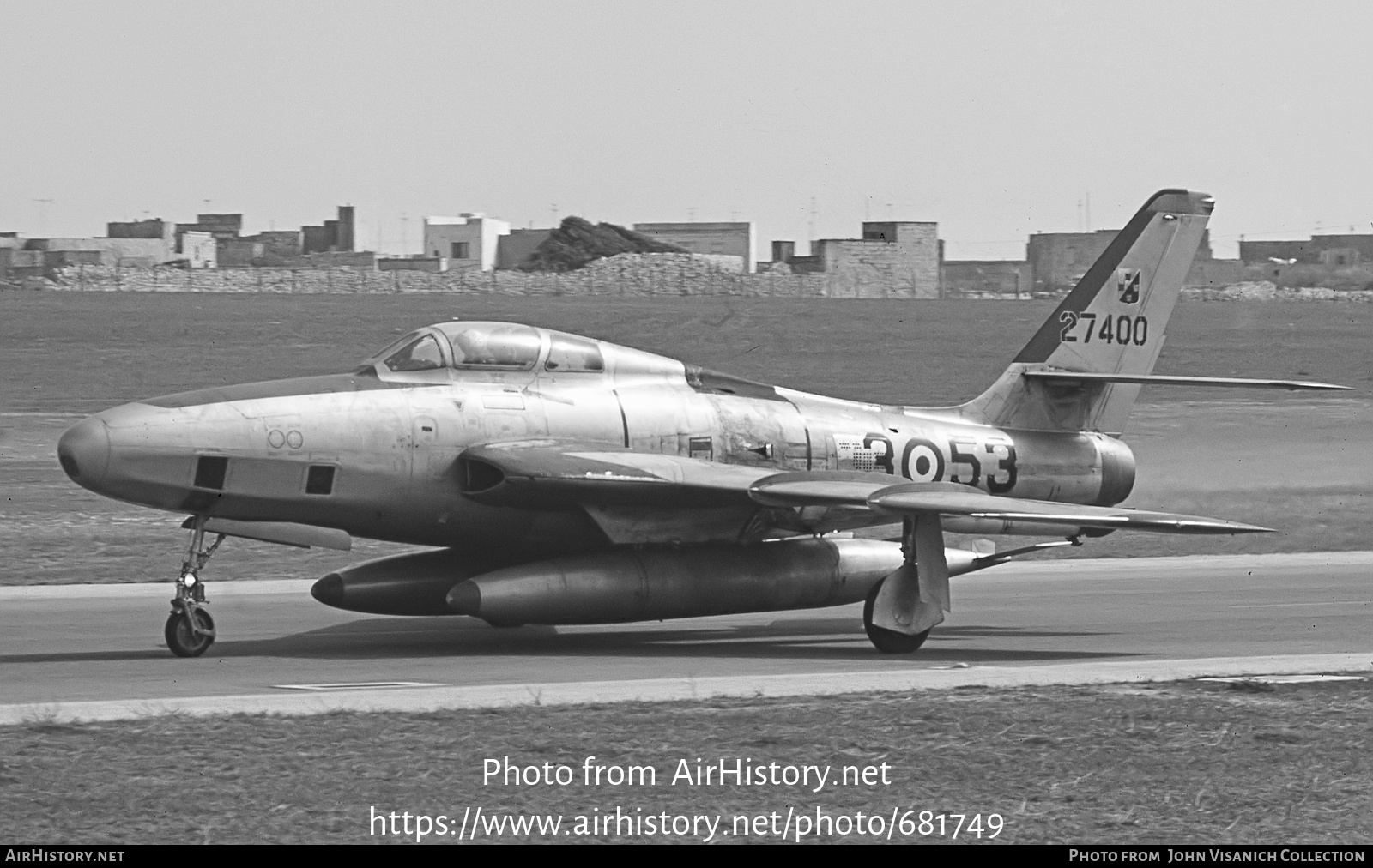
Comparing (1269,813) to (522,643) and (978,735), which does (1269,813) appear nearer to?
(978,735)

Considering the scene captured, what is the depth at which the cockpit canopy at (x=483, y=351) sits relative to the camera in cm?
1609

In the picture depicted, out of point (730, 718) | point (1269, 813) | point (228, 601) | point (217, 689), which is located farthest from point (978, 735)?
point (228, 601)

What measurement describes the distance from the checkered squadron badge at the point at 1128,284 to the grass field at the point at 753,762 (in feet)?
27.7

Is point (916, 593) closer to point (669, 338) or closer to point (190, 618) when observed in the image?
point (190, 618)

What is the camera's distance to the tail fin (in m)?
19.5

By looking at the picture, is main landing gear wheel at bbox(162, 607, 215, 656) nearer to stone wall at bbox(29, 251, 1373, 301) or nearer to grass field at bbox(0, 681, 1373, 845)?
grass field at bbox(0, 681, 1373, 845)

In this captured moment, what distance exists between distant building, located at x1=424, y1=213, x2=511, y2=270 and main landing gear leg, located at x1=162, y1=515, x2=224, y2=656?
91519mm

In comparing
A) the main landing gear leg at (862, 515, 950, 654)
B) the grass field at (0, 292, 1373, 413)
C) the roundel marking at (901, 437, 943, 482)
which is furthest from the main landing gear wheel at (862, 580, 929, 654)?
the grass field at (0, 292, 1373, 413)

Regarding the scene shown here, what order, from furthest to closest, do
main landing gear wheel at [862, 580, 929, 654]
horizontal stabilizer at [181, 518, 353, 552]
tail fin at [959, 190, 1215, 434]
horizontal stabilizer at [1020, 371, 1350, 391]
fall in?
tail fin at [959, 190, 1215, 434] → horizontal stabilizer at [1020, 371, 1350, 391] → main landing gear wheel at [862, 580, 929, 654] → horizontal stabilizer at [181, 518, 353, 552]

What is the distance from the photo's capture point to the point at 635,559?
16.0m

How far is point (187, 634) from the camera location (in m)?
14.6

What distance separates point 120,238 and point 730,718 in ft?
344

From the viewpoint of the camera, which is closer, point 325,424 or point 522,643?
point 325,424

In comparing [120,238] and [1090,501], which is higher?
[120,238]
